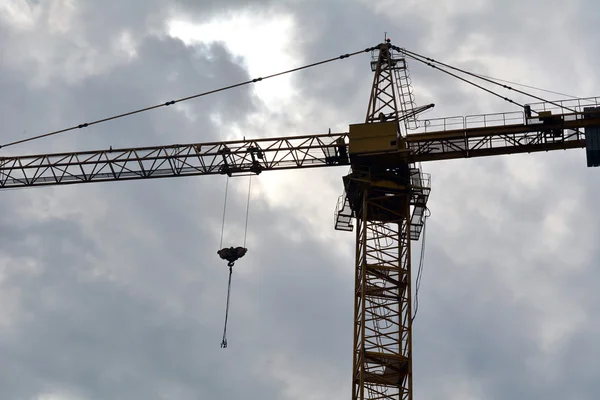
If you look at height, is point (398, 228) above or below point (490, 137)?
below

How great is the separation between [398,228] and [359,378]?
903cm

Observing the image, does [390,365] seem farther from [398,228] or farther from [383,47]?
[383,47]

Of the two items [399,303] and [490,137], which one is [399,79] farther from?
[399,303]

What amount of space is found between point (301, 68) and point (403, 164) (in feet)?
46.6

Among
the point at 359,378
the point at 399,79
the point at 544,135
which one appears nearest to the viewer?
the point at 359,378

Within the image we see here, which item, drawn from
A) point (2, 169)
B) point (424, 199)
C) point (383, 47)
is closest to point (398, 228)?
point (424, 199)

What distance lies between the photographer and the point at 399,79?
74562 millimetres

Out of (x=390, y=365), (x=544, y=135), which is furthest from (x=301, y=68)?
(x=390, y=365)

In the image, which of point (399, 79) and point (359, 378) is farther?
point (399, 79)

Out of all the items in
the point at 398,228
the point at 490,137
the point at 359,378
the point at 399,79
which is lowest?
the point at 359,378

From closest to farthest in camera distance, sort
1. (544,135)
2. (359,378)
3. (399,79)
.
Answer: (359,378), (544,135), (399,79)

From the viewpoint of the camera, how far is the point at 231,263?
71.4 metres

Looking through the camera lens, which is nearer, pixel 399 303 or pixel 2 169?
pixel 399 303

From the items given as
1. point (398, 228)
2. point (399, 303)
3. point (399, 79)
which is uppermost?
point (399, 79)
